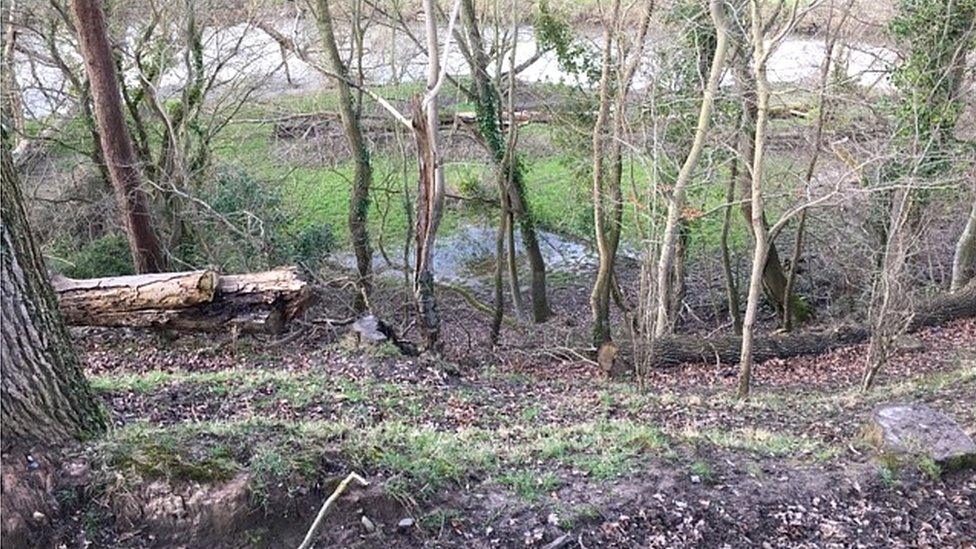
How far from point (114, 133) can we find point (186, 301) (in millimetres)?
3291

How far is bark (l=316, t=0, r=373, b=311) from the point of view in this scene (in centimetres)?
1345

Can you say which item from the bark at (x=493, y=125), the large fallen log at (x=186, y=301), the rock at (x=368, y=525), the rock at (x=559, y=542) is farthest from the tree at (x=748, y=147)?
the rock at (x=368, y=525)

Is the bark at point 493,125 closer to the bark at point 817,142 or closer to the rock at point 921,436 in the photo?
the bark at point 817,142

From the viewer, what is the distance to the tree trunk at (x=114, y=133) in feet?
33.3

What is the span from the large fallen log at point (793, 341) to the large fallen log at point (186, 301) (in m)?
6.28

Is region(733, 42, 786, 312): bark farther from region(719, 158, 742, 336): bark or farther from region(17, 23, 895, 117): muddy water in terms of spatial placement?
region(17, 23, 895, 117): muddy water

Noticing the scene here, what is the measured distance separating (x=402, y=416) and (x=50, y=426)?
3.81m

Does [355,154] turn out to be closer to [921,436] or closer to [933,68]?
[933,68]

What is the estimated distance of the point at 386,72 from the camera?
56.2ft

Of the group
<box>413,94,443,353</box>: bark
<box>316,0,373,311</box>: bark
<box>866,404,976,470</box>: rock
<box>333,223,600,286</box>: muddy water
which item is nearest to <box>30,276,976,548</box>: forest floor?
<box>866,404,976,470</box>: rock

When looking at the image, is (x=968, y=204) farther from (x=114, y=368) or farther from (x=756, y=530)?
(x=114, y=368)

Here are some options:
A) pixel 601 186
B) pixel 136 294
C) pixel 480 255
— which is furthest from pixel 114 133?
→ pixel 480 255

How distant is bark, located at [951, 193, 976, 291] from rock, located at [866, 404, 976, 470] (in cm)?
1056

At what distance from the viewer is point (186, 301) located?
29.3ft
